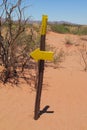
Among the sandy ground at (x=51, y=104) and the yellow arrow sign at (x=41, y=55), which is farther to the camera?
the sandy ground at (x=51, y=104)

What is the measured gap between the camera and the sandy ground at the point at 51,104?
7.41m

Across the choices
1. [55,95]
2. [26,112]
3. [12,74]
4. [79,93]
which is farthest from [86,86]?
[26,112]

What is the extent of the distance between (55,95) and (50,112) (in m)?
1.55

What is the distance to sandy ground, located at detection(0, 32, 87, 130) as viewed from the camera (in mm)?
7406

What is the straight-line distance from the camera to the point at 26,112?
8.05 meters

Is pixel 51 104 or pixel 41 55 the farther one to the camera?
pixel 51 104

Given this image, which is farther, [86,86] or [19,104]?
[86,86]

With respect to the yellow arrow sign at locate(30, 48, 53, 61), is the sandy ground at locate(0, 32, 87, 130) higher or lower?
lower

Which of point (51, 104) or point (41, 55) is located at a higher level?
point (41, 55)

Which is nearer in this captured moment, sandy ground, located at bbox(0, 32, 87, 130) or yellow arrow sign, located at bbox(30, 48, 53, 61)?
yellow arrow sign, located at bbox(30, 48, 53, 61)

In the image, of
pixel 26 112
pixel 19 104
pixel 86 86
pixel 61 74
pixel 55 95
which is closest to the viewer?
pixel 26 112

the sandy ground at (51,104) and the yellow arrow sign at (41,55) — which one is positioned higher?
the yellow arrow sign at (41,55)

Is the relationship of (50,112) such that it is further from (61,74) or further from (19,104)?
(61,74)

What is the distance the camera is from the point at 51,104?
8789 millimetres
